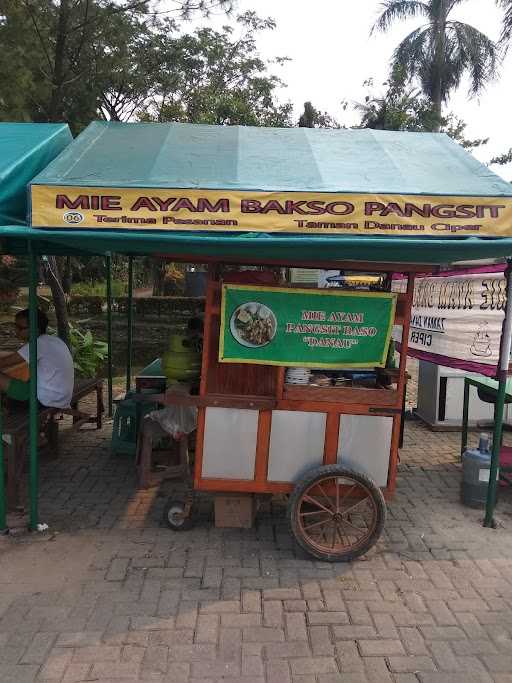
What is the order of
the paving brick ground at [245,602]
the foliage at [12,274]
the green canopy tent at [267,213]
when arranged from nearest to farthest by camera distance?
the paving brick ground at [245,602]
the green canopy tent at [267,213]
the foliage at [12,274]

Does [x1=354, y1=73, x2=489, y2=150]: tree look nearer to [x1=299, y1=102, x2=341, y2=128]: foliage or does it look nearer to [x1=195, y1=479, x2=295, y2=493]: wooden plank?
[x1=299, y1=102, x2=341, y2=128]: foliage

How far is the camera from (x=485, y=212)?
3404mm

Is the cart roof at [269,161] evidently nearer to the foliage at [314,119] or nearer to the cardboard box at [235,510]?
the cardboard box at [235,510]

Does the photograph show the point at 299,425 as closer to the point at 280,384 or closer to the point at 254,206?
the point at 280,384

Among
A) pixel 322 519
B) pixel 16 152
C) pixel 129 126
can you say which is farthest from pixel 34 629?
pixel 129 126

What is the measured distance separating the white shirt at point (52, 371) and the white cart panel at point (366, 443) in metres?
2.80


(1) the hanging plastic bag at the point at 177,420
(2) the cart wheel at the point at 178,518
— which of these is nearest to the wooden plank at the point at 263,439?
(1) the hanging plastic bag at the point at 177,420

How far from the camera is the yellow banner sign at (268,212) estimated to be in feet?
10.9

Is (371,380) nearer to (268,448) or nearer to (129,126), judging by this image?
(268,448)

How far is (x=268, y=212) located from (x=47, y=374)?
2.84 m

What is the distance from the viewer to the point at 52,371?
497 cm

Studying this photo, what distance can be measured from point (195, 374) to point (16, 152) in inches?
84.6

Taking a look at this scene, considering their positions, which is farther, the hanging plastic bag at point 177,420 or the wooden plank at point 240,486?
the hanging plastic bag at point 177,420

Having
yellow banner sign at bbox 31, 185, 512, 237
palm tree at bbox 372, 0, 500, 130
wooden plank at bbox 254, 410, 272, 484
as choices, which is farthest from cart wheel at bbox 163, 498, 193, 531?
palm tree at bbox 372, 0, 500, 130
